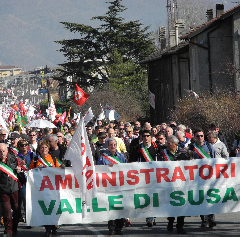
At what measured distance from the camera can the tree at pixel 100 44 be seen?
57625 millimetres

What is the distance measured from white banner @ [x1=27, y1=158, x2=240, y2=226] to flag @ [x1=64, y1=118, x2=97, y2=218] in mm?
304

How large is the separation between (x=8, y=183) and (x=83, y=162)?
1.57 metres

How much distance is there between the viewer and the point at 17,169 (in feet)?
34.1

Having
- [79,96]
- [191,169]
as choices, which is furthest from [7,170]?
[79,96]

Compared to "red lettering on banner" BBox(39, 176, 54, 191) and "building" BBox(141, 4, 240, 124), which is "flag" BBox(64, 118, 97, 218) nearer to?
"red lettering on banner" BBox(39, 176, 54, 191)

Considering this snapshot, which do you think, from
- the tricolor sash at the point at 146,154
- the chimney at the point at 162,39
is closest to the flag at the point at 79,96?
the tricolor sash at the point at 146,154

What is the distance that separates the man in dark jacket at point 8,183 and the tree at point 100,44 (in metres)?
47.0

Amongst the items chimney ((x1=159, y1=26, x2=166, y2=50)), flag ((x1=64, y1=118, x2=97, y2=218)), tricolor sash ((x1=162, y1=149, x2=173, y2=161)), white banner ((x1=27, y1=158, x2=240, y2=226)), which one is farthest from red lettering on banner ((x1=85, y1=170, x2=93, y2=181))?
chimney ((x1=159, y1=26, x2=166, y2=50))

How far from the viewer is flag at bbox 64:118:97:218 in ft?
31.8

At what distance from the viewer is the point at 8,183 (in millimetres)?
10328

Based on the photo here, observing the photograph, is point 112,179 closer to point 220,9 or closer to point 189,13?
point 220,9

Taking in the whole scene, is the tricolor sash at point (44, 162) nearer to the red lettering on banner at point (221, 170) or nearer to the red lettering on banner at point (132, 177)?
the red lettering on banner at point (132, 177)

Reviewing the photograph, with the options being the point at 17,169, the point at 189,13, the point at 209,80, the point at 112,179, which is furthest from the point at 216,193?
the point at 189,13

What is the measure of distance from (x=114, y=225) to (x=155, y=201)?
83cm
